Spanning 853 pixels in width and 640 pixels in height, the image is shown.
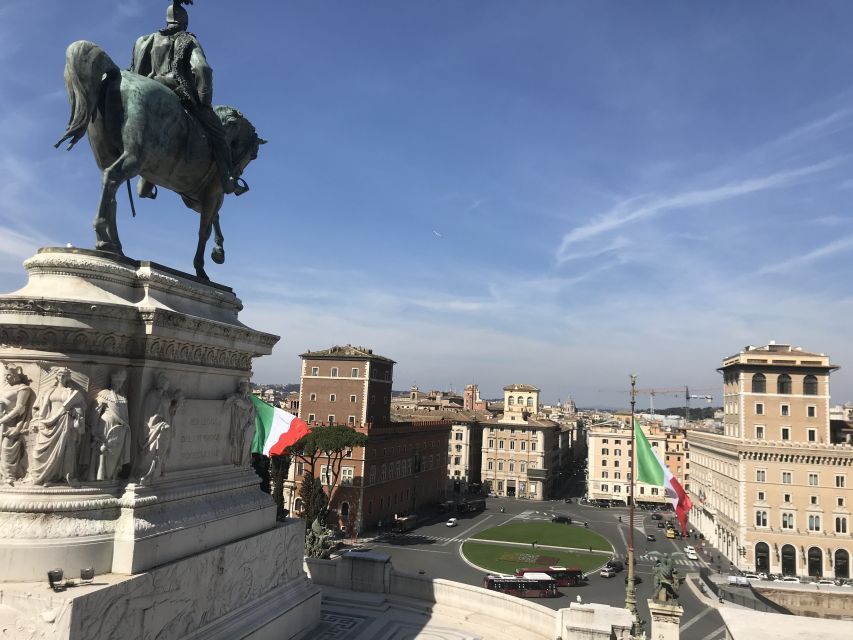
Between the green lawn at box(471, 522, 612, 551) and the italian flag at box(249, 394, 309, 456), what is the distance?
4181 centimetres

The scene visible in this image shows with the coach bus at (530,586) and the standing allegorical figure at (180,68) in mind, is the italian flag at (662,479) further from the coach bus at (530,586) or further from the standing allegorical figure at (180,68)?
the coach bus at (530,586)

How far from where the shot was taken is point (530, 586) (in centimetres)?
3472

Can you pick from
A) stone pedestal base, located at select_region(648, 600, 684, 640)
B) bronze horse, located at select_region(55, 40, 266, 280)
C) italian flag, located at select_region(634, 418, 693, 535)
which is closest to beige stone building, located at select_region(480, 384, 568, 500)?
italian flag, located at select_region(634, 418, 693, 535)

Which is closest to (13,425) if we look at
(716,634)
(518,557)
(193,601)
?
(193,601)

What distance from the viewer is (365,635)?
10961mm

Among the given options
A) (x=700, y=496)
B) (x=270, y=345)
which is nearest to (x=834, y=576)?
(x=700, y=496)

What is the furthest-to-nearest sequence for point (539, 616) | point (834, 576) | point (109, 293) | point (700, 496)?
point (700, 496)
point (834, 576)
point (539, 616)
point (109, 293)

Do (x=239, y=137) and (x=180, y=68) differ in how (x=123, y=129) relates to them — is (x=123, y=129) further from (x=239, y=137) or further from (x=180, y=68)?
(x=239, y=137)

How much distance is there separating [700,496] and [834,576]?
19119mm

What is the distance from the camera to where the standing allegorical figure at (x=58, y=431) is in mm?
7125

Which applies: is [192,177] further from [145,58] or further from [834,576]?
[834,576]

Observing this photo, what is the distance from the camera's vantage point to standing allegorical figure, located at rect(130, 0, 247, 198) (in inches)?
386

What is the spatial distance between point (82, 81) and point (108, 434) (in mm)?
4940

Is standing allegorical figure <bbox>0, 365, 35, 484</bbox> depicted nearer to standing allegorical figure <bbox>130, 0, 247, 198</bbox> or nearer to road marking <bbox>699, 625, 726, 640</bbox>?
standing allegorical figure <bbox>130, 0, 247, 198</bbox>
